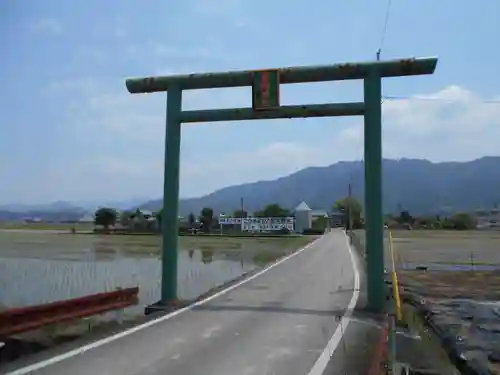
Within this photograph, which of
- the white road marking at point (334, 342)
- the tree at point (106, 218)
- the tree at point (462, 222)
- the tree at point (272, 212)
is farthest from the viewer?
the tree at point (272, 212)

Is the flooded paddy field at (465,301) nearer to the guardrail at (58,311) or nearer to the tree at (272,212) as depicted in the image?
the guardrail at (58,311)

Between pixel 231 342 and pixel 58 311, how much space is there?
328cm

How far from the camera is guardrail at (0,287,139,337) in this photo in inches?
389

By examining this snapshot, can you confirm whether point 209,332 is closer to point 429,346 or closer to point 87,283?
point 429,346

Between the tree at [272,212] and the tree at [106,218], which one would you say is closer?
the tree at [106,218]

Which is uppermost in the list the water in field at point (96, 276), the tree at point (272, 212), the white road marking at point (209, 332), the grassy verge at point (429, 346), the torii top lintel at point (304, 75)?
the tree at point (272, 212)

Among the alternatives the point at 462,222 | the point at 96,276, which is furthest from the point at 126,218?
the point at 96,276

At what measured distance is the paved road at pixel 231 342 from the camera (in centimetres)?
874

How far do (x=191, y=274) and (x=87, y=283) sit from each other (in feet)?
19.6

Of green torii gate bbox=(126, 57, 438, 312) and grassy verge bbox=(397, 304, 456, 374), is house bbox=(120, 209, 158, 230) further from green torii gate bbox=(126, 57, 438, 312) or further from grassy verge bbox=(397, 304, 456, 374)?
grassy verge bbox=(397, 304, 456, 374)

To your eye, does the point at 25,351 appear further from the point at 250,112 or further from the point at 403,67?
the point at 403,67

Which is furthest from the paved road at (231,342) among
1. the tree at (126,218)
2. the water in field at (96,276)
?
the tree at (126,218)

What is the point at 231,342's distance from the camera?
10602 mm

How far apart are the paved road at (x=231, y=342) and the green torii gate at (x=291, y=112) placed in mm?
1544
